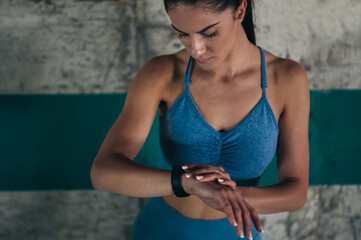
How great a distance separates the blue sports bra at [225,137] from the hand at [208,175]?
0.50 ft

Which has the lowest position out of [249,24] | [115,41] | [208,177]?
[208,177]

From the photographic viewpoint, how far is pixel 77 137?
181 cm

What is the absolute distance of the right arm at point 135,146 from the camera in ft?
3.25

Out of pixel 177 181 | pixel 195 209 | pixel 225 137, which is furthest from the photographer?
pixel 195 209

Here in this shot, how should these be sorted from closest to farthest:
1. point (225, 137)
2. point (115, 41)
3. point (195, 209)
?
point (225, 137) → point (195, 209) → point (115, 41)

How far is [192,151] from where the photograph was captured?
3.64 feet

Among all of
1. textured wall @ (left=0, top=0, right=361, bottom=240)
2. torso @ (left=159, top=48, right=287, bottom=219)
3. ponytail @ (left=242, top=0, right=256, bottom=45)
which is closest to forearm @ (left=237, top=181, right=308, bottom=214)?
torso @ (left=159, top=48, right=287, bottom=219)

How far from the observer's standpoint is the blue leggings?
115 cm

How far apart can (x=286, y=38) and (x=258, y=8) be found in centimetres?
22

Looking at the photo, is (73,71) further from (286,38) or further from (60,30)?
(286,38)

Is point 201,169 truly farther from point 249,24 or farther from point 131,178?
point 249,24

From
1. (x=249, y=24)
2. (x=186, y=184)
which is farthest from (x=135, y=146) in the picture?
(x=249, y=24)

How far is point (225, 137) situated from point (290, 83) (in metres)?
0.30

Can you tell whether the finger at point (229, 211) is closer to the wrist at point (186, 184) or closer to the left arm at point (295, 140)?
the wrist at point (186, 184)
